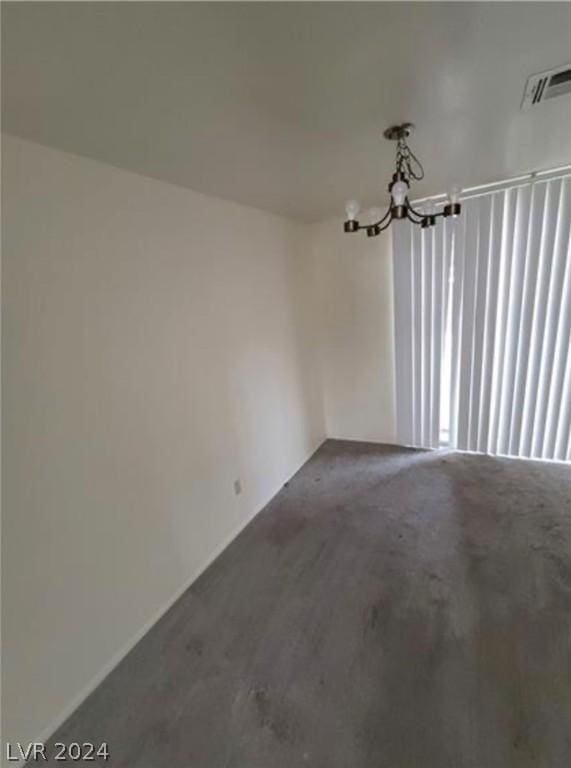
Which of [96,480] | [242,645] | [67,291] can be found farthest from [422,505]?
[67,291]

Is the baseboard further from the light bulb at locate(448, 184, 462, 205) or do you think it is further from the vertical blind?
the light bulb at locate(448, 184, 462, 205)

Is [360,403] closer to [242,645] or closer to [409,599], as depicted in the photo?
[409,599]

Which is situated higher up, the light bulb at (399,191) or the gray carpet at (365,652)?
the light bulb at (399,191)

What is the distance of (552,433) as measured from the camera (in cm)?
334

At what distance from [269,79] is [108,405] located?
4.73ft

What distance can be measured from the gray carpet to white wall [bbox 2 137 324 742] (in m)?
0.26

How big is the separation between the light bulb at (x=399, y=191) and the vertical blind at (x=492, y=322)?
189 centimetres

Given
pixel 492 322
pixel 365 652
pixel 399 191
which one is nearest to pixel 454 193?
pixel 399 191

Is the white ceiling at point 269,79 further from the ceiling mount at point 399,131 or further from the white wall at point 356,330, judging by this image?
the white wall at point 356,330

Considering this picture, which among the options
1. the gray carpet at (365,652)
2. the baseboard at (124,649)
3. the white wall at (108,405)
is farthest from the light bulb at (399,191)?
the baseboard at (124,649)

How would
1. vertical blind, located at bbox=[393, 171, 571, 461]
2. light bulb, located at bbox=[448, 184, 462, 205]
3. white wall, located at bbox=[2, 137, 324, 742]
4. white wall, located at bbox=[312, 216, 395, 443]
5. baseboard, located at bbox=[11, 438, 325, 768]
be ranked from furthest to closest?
white wall, located at bbox=[312, 216, 395, 443] < vertical blind, located at bbox=[393, 171, 571, 461] < light bulb, located at bbox=[448, 184, 462, 205] < baseboard, located at bbox=[11, 438, 325, 768] < white wall, located at bbox=[2, 137, 324, 742]

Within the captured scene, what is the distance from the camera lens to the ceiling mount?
167 centimetres

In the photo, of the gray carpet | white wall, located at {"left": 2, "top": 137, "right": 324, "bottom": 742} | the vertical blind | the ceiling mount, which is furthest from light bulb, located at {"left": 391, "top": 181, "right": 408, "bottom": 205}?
the gray carpet

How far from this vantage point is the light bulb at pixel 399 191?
1.63 m
